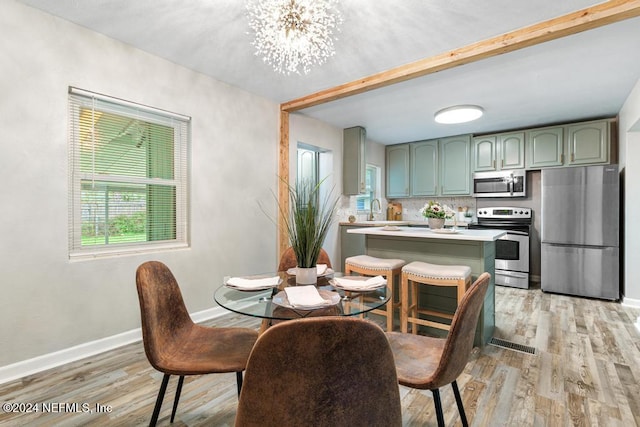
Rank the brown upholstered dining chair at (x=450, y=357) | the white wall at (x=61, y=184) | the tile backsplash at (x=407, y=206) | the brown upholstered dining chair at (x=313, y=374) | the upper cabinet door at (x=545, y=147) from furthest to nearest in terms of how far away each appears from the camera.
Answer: the tile backsplash at (x=407, y=206) < the upper cabinet door at (x=545, y=147) < the white wall at (x=61, y=184) < the brown upholstered dining chair at (x=450, y=357) < the brown upholstered dining chair at (x=313, y=374)

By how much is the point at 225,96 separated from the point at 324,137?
5.74 ft

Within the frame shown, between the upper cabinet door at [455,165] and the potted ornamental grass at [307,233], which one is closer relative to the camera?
the potted ornamental grass at [307,233]

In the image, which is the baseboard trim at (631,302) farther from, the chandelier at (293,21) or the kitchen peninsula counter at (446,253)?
the chandelier at (293,21)

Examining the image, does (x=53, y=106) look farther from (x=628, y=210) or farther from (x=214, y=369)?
(x=628, y=210)

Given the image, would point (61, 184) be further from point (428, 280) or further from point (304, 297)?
point (428, 280)

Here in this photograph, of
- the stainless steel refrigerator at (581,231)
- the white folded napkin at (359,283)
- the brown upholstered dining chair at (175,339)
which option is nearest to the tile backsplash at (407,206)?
the stainless steel refrigerator at (581,231)

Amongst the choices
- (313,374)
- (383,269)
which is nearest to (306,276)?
(313,374)

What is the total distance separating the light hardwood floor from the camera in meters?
1.63

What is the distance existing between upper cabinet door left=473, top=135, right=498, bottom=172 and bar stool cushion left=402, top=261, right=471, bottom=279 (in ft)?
10.1

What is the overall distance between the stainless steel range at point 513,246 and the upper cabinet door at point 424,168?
3.48ft

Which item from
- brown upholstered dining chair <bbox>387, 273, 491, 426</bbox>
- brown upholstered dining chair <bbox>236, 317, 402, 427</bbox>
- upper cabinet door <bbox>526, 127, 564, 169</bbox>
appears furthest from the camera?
upper cabinet door <bbox>526, 127, 564, 169</bbox>

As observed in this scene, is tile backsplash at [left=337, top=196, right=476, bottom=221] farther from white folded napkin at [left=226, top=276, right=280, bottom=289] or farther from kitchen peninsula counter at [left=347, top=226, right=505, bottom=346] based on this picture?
white folded napkin at [left=226, top=276, right=280, bottom=289]

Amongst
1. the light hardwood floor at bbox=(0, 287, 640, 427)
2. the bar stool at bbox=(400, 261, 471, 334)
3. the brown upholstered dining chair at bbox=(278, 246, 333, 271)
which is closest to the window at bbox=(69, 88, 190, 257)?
the light hardwood floor at bbox=(0, 287, 640, 427)

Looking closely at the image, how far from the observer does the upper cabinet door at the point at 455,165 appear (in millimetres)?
5086
